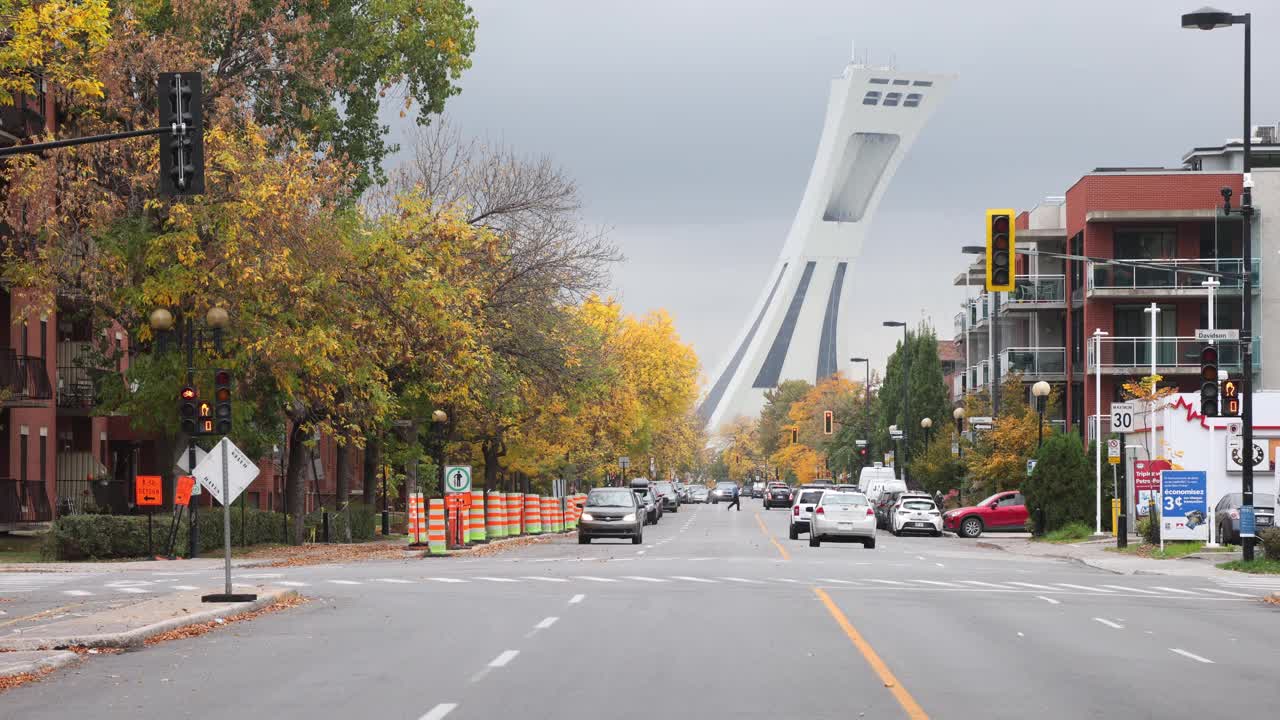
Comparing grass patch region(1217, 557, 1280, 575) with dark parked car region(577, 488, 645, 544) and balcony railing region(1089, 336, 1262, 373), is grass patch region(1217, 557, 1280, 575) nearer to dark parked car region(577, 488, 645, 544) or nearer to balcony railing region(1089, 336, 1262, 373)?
dark parked car region(577, 488, 645, 544)

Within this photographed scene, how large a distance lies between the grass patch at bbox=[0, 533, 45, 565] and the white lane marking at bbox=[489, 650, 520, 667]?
24.6 m

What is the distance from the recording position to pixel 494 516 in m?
50.1

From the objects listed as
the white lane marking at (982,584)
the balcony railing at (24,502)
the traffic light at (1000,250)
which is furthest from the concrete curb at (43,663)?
Answer: the balcony railing at (24,502)

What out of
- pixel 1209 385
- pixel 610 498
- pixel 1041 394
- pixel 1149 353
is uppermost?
pixel 1149 353

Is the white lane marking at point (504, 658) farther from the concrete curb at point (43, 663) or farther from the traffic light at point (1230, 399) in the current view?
the traffic light at point (1230, 399)

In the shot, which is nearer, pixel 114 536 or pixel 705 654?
pixel 705 654

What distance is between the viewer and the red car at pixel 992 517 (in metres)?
57.4

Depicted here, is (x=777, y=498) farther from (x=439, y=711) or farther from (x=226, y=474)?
(x=439, y=711)

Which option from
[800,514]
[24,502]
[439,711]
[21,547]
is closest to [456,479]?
[21,547]

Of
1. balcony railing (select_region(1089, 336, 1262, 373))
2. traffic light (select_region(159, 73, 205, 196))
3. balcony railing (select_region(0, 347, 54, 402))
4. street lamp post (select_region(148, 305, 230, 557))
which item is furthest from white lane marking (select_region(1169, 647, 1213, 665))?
balcony railing (select_region(1089, 336, 1262, 373))

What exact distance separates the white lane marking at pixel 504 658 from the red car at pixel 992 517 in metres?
43.2

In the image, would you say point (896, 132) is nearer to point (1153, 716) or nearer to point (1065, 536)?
point (1065, 536)

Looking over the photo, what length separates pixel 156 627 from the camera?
18250mm

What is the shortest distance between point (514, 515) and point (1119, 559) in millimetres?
21074
